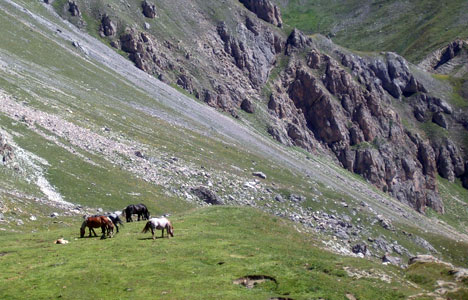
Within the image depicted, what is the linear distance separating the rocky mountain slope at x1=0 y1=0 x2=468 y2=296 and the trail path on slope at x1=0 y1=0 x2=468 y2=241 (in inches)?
28.4

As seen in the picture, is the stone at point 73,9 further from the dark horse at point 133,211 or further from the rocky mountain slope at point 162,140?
the dark horse at point 133,211

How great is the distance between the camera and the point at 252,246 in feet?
116

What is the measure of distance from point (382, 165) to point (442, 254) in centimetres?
8468

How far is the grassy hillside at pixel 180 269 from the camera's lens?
2461 centimetres

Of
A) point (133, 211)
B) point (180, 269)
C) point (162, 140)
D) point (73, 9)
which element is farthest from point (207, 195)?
point (73, 9)

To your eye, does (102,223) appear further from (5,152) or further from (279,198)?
(279,198)

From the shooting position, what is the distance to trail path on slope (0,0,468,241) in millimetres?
136875

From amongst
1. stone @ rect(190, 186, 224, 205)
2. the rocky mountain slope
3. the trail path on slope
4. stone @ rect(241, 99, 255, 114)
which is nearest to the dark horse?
the rocky mountain slope

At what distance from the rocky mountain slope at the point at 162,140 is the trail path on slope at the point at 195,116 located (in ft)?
2.37

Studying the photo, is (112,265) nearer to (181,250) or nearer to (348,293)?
(181,250)

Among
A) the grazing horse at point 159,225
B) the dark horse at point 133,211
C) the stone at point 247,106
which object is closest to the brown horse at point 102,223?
the grazing horse at point 159,225

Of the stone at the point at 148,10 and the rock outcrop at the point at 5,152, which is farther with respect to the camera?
the stone at the point at 148,10

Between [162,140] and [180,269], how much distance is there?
77638mm

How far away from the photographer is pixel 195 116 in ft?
470
